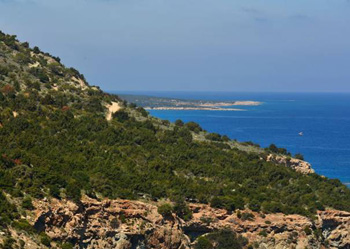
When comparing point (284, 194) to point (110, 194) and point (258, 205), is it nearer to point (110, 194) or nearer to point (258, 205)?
point (258, 205)

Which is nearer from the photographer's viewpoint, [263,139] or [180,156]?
[180,156]

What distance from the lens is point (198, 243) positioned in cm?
3488

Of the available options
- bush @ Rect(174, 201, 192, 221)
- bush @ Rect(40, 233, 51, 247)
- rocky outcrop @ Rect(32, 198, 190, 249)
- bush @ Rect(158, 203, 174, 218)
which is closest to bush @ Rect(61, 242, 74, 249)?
rocky outcrop @ Rect(32, 198, 190, 249)

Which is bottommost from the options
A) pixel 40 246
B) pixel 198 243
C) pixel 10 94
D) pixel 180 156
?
pixel 198 243

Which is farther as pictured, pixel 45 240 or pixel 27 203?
pixel 27 203

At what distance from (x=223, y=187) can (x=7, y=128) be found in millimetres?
18218

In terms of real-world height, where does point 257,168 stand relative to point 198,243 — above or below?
above

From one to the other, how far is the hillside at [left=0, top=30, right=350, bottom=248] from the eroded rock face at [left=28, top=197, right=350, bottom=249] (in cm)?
61

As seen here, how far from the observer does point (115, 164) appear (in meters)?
38.0

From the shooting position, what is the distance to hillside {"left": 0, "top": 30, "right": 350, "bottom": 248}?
29.7 meters

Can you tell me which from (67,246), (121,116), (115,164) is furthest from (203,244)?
(121,116)

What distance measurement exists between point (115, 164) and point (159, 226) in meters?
7.67

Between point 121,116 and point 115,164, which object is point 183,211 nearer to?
point 115,164

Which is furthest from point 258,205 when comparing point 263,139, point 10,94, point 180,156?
point 263,139
